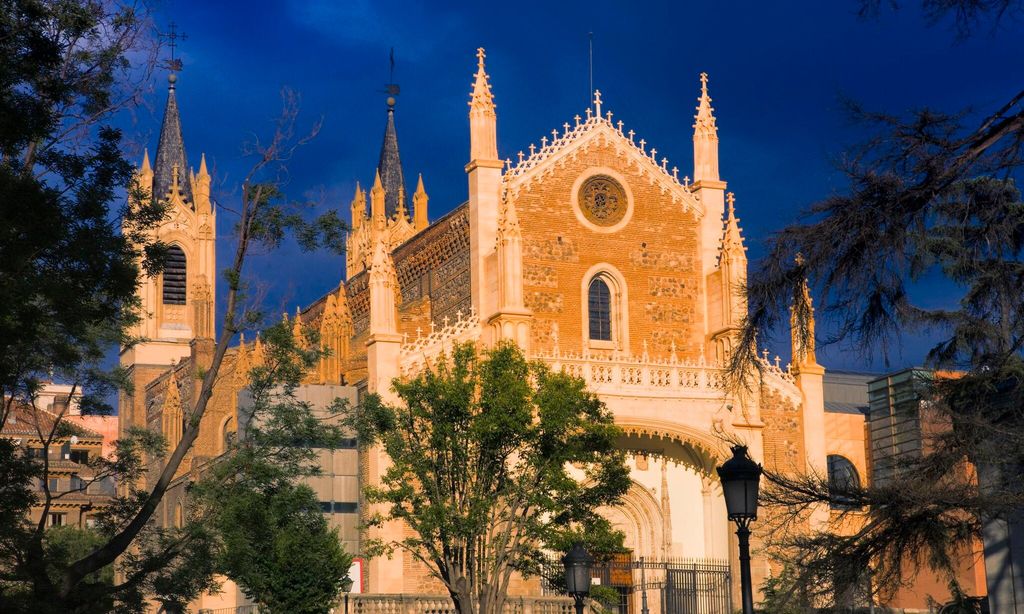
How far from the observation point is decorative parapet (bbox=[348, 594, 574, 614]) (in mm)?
34287

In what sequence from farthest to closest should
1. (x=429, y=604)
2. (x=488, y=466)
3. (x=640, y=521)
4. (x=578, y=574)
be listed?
1. (x=640, y=521)
2. (x=429, y=604)
3. (x=488, y=466)
4. (x=578, y=574)

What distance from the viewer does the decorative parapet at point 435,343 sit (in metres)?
41.9

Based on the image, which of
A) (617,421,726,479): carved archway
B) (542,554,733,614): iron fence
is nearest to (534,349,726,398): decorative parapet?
(617,421,726,479): carved archway

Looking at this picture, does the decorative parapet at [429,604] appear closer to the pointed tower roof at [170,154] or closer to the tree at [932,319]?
the tree at [932,319]

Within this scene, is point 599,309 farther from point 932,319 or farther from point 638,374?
point 932,319

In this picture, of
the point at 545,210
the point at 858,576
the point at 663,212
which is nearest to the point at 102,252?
the point at 858,576

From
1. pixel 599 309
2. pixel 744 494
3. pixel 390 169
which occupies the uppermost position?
pixel 390 169

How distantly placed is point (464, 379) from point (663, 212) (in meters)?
14.0

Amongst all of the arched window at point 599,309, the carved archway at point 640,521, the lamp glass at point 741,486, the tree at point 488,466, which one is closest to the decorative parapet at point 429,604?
the tree at point 488,466

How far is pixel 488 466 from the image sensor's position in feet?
108

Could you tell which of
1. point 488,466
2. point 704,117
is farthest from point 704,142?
point 488,466

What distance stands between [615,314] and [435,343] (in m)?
6.13

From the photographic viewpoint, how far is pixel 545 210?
44875mm

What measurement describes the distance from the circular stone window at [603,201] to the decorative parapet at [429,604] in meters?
13.2
